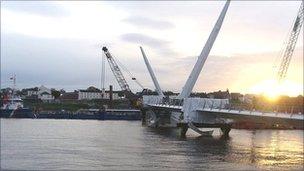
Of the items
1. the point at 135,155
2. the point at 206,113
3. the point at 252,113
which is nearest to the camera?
the point at 135,155

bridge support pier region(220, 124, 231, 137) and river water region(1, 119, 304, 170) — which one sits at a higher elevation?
bridge support pier region(220, 124, 231, 137)

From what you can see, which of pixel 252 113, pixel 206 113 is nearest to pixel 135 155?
pixel 252 113

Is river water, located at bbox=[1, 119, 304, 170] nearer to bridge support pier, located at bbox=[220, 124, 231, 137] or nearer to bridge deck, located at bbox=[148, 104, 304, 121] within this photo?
bridge deck, located at bbox=[148, 104, 304, 121]

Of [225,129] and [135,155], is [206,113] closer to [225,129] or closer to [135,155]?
[225,129]

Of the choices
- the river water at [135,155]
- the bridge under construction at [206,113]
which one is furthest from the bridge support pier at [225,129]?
the river water at [135,155]

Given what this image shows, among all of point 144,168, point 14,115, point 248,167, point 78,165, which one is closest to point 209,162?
point 248,167

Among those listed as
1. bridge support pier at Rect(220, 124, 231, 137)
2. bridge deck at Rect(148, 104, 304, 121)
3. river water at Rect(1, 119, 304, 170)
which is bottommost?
river water at Rect(1, 119, 304, 170)

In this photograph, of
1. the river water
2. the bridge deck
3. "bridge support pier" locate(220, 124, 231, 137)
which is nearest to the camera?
the river water

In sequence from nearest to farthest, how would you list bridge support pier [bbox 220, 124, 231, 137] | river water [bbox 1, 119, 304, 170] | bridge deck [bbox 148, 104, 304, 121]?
river water [bbox 1, 119, 304, 170]
bridge deck [bbox 148, 104, 304, 121]
bridge support pier [bbox 220, 124, 231, 137]

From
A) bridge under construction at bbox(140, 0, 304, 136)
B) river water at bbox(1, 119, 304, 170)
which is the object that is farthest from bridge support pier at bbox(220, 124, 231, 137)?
river water at bbox(1, 119, 304, 170)

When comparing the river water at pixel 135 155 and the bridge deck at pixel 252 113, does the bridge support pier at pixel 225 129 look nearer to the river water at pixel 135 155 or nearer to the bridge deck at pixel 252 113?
the bridge deck at pixel 252 113

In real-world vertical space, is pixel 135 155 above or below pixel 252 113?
below

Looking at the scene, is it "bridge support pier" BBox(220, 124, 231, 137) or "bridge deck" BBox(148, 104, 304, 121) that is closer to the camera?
"bridge deck" BBox(148, 104, 304, 121)

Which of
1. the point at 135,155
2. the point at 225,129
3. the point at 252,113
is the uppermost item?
the point at 252,113
